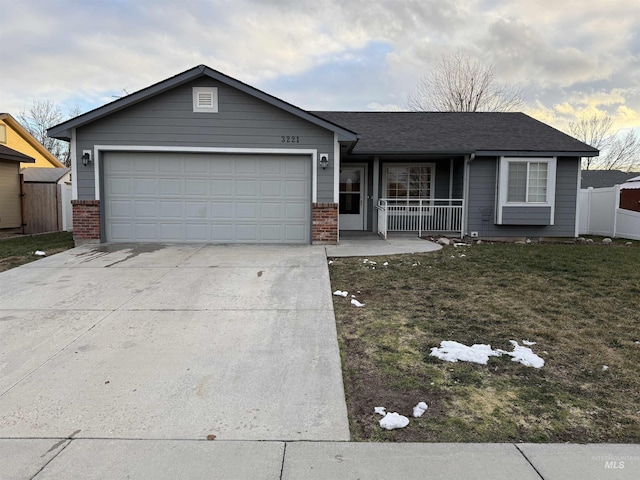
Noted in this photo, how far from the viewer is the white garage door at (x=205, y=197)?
1038 cm

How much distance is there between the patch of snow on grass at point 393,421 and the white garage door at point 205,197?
25.7 feet

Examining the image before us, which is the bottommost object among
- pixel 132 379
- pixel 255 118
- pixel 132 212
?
pixel 132 379

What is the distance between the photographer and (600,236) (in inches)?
572

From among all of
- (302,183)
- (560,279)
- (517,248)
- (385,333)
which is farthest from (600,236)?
(385,333)

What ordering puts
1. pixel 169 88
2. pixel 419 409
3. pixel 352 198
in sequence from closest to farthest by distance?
pixel 419 409 → pixel 169 88 → pixel 352 198

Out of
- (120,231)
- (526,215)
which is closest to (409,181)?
(526,215)

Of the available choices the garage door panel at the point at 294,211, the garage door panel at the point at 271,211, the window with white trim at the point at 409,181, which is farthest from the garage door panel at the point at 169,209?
the window with white trim at the point at 409,181

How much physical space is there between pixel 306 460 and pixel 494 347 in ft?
8.24

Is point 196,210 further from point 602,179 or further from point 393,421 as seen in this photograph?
point 602,179

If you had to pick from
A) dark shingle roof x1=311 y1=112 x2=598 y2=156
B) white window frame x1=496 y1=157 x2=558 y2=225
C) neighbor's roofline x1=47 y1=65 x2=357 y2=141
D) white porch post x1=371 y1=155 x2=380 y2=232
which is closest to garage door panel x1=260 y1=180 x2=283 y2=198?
neighbor's roofline x1=47 y1=65 x2=357 y2=141

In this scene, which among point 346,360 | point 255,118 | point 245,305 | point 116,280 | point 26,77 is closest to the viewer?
point 346,360

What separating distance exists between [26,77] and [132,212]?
58.3 feet

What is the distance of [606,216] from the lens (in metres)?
14.7

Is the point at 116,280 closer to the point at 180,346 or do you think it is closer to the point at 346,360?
the point at 180,346
